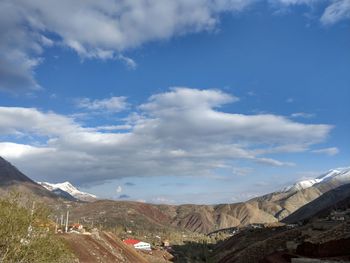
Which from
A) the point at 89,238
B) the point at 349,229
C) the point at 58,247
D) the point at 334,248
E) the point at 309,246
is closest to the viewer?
the point at 58,247

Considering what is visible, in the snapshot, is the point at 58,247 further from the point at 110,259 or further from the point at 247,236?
the point at 247,236

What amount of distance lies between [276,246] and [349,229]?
1275 inches

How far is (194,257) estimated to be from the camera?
513 feet

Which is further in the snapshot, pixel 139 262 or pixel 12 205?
pixel 139 262

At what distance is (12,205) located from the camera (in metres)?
27.9

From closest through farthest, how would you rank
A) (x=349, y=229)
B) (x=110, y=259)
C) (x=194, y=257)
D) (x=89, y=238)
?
(x=349, y=229) < (x=110, y=259) < (x=89, y=238) < (x=194, y=257)

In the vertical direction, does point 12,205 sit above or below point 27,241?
above

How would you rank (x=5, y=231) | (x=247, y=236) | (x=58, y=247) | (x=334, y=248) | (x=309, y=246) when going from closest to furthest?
(x=5, y=231)
(x=58, y=247)
(x=334, y=248)
(x=309, y=246)
(x=247, y=236)

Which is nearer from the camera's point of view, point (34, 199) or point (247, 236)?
point (34, 199)

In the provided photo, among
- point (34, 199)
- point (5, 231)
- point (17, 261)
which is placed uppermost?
point (34, 199)

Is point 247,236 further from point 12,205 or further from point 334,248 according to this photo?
point 12,205

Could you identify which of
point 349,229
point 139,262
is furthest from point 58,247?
point 139,262

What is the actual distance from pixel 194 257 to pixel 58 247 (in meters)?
132

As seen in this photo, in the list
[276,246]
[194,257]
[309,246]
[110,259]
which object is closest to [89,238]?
[110,259]
